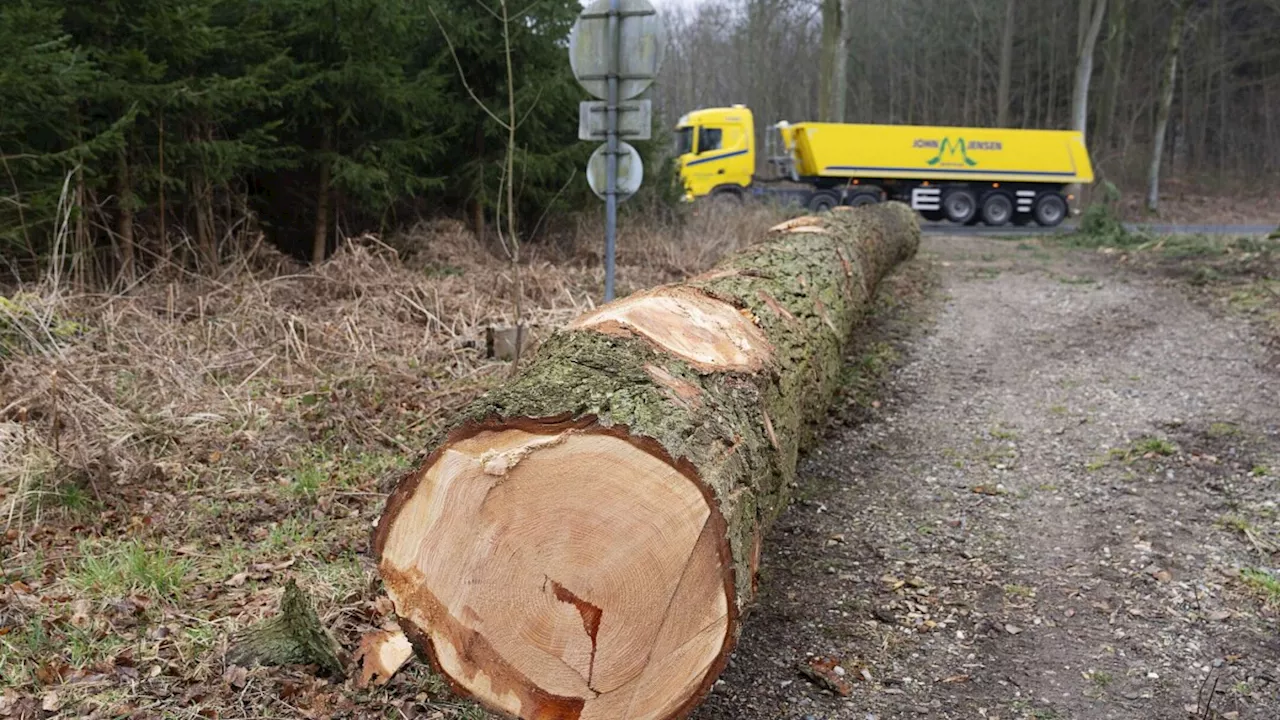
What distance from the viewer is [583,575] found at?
213 cm

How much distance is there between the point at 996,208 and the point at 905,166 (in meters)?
2.53

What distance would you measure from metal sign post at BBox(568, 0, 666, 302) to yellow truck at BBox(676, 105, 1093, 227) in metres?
13.8

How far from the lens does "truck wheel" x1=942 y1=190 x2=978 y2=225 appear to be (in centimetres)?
A: 2055

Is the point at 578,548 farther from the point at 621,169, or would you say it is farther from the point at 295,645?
the point at 621,169

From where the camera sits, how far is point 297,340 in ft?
20.0

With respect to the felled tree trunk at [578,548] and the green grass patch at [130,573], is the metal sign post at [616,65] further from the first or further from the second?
the felled tree trunk at [578,548]

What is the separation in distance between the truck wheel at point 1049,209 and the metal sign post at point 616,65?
17.6 meters

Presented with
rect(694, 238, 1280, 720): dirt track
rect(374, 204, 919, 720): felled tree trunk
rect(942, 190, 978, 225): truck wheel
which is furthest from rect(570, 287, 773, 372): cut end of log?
rect(942, 190, 978, 225): truck wheel

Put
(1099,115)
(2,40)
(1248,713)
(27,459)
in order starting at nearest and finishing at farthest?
(1248,713)
(27,459)
(2,40)
(1099,115)

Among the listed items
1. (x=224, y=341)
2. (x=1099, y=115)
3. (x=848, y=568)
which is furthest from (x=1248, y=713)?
(x=1099, y=115)

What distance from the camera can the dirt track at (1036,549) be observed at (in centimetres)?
282

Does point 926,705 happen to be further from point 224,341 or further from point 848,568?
point 224,341

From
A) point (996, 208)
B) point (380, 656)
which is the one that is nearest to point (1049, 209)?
point (996, 208)

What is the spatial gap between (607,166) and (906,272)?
6.62 metres
